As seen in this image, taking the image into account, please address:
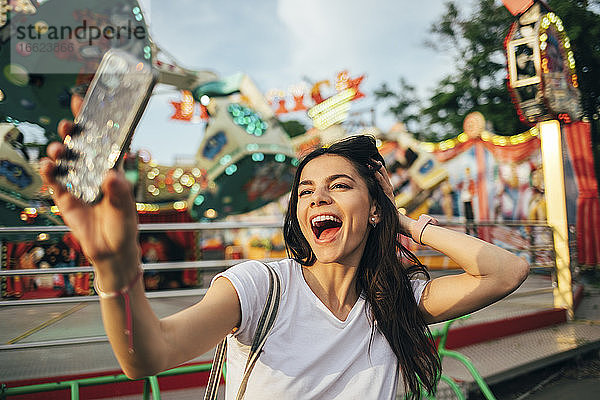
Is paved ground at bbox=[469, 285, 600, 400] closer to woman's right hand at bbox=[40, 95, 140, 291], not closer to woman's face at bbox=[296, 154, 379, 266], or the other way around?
woman's face at bbox=[296, 154, 379, 266]

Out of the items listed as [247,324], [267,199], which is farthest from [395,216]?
[267,199]

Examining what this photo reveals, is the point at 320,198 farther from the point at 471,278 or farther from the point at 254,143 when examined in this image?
the point at 254,143

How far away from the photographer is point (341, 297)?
165cm

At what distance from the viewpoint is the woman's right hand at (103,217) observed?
0.76 m

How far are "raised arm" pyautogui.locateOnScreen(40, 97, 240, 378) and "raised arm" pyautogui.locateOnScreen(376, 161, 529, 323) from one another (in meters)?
0.95

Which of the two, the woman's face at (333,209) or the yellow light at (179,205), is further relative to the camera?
the yellow light at (179,205)

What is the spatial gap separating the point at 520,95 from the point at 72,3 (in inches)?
231

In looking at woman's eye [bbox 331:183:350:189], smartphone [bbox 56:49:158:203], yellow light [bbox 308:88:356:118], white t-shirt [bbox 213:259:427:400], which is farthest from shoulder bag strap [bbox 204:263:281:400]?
yellow light [bbox 308:88:356:118]

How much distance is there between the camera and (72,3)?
533cm

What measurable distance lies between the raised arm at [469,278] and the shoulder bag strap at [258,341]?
61cm

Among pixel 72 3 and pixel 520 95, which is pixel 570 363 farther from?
pixel 72 3

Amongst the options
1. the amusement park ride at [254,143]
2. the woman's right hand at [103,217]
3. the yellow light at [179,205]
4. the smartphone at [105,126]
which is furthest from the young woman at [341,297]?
the yellow light at [179,205]

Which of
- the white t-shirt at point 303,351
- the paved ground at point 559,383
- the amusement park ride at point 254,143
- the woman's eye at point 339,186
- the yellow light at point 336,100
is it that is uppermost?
the yellow light at point 336,100

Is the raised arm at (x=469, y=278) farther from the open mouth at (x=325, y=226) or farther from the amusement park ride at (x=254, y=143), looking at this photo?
the amusement park ride at (x=254, y=143)
